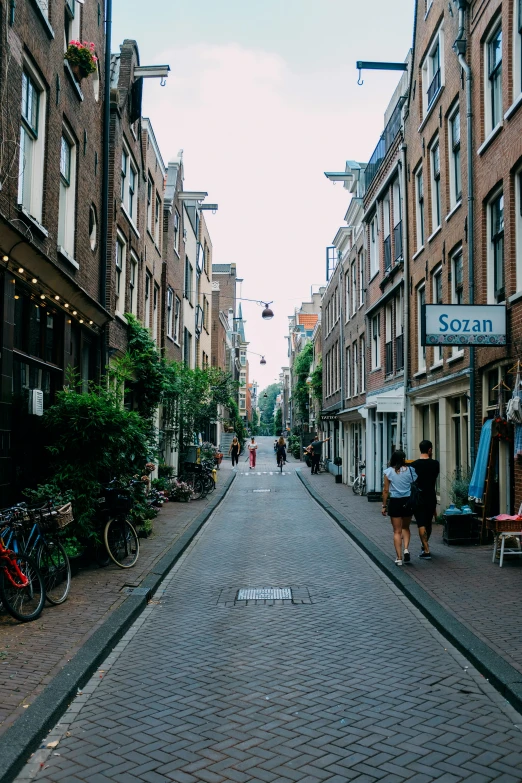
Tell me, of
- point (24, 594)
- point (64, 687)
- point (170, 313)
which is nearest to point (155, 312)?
point (170, 313)

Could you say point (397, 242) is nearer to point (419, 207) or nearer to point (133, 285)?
point (419, 207)

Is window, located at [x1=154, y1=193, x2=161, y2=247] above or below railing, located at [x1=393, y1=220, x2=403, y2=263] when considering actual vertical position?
above

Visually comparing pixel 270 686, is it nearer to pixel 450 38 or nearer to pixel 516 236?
pixel 516 236

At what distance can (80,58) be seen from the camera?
12742mm

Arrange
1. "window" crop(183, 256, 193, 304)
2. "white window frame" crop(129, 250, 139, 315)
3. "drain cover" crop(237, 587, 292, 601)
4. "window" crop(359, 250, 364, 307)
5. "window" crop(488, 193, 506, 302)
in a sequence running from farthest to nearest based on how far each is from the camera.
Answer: "window" crop(183, 256, 193, 304) → "window" crop(359, 250, 364, 307) → "white window frame" crop(129, 250, 139, 315) → "window" crop(488, 193, 506, 302) → "drain cover" crop(237, 587, 292, 601)

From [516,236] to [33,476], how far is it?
8257 millimetres

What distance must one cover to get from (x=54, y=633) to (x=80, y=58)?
9.92 meters

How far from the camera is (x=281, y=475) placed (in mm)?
35594

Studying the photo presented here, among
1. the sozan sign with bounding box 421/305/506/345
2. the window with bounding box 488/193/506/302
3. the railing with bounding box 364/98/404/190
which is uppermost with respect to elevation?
the railing with bounding box 364/98/404/190

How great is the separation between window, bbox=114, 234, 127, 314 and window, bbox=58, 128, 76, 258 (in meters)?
4.14

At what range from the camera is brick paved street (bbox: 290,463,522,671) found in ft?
22.4

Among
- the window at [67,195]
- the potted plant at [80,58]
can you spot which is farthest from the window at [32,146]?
the potted plant at [80,58]

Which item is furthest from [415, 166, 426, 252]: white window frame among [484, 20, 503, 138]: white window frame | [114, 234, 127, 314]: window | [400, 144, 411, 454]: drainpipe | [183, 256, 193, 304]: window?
[183, 256, 193, 304]: window

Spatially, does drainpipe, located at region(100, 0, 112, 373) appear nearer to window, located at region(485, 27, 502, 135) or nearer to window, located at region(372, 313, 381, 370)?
window, located at region(485, 27, 502, 135)
